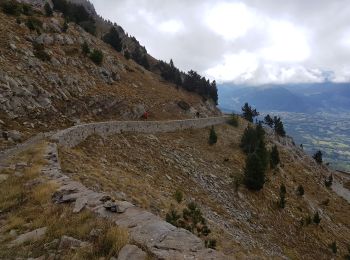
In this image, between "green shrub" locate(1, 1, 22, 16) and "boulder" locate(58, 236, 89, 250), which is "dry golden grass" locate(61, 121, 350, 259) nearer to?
"boulder" locate(58, 236, 89, 250)

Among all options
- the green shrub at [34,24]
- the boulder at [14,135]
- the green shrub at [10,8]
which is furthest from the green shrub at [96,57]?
the boulder at [14,135]

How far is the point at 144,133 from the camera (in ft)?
162

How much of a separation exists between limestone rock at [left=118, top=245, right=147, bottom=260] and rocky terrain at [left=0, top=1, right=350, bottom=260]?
0.13 feet

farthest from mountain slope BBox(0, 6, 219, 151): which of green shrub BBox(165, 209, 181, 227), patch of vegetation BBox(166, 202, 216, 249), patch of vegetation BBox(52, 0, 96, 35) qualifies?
green shrub BBox(165, 209, 181, 227)

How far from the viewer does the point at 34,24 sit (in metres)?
55.9

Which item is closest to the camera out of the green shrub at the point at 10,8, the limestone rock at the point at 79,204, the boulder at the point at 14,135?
the limestone rock at the point at 79,204

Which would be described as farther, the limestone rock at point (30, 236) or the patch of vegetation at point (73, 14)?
the patch of vegetation at point (73, 14)

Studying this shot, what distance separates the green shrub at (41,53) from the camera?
48500 millimetres

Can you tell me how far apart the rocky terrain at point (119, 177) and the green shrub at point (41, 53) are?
0.77 m

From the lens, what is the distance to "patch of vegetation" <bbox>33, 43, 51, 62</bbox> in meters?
48.5

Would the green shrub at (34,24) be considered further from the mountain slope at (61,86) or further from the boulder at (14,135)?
the boulder at (14,135)

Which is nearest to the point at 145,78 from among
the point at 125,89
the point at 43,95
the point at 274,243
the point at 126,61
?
the point at 126,61

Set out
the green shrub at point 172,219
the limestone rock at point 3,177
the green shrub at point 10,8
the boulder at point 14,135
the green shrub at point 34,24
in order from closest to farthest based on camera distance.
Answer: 1. the limestone rock at point 3,177
2. the green shrub at point 172,219
3. the boulder at point 14,135
4. the green shrub at point 34,24
5. the green shrub at point 10,8

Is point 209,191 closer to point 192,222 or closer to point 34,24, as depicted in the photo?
point 192,222
